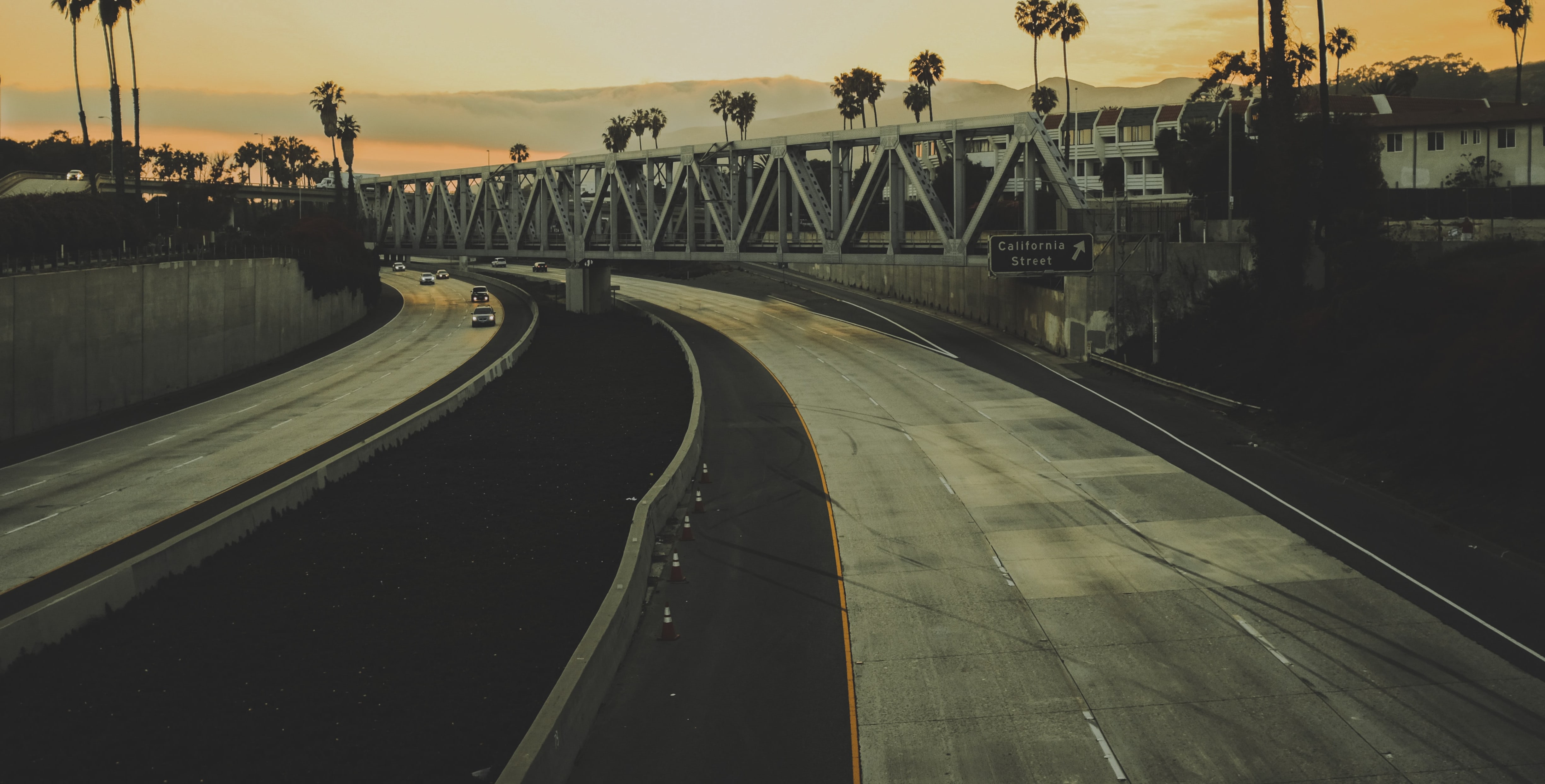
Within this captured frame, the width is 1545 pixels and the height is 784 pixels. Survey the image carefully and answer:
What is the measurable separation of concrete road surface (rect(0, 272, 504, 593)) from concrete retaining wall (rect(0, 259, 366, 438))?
8.96ft

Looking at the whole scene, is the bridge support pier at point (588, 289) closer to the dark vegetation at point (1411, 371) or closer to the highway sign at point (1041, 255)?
the highway sign at point (1041, 255)

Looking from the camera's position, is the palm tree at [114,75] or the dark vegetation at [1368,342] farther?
the palm tree at [114,75]

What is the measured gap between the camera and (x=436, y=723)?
15.1m

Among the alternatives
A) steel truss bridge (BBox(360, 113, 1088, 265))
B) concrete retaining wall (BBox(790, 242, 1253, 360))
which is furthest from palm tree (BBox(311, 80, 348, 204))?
concrete retaining wall (BBox(790, 242, 1253, 360))

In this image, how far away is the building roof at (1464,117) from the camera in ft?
266

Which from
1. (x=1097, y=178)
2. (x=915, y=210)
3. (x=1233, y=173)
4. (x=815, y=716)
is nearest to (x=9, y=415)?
(x=815, y=716)

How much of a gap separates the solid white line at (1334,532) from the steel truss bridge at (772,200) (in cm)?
1458

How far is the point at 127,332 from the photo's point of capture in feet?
152

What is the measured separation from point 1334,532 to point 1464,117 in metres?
76.1

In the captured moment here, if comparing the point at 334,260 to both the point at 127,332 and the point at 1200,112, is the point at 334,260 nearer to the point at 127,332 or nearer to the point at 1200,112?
the point at 127,332

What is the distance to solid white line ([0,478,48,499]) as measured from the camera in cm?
3025

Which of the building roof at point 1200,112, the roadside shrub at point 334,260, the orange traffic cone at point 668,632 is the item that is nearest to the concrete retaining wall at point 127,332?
the roadside shrub at point 334,260

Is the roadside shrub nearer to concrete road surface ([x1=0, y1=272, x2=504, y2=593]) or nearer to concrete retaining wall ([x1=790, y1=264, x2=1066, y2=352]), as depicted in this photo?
concrete road surface ([x1=0, y1=272, x2=504, y2=593])

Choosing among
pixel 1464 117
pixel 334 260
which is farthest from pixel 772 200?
pixel 1464 117
